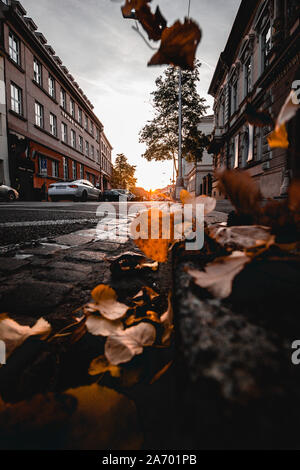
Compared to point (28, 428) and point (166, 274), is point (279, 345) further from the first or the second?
point (166, 274)

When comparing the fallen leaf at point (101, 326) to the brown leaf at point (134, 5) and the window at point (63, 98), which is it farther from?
the window at point (63, 98)

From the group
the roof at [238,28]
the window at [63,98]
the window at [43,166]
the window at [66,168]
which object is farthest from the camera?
the window at [66,168]

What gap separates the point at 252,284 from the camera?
1.16 feet

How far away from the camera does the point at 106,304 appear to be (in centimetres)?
53

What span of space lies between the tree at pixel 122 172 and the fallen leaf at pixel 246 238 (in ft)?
148

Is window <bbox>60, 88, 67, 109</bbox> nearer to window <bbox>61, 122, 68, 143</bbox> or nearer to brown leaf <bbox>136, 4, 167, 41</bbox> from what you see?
window <bbox>61, 122, 68, 143</bbox>

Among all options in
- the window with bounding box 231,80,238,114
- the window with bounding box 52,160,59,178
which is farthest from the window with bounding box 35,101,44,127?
the window with bounding box 231,80,238,114

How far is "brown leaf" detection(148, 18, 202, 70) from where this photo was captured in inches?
19.8

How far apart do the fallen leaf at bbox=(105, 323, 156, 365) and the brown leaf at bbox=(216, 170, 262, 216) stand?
319 mm

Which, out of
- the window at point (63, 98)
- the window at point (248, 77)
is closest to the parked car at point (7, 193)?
the window at point (63, 98)

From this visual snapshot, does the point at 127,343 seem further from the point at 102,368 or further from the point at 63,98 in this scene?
the point at 63,98

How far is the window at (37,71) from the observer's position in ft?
50.6

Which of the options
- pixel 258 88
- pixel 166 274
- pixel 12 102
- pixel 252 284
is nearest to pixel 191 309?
pixel 252 284
